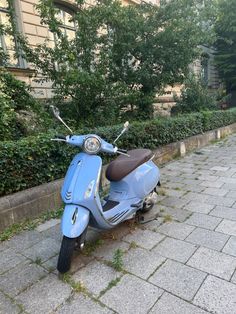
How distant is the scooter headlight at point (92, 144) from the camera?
2283 mm

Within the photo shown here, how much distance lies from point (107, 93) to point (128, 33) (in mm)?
1612

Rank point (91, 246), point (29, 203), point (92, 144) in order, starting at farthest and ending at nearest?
point (29, 203) → point (91, 246) → point (92, 144)

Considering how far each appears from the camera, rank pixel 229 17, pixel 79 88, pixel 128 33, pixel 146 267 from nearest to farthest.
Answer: pixel 146 267 < pixel 79 88 < pixel 128 33 < pixel 229 17

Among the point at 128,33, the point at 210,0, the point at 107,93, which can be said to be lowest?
the point at 107,93

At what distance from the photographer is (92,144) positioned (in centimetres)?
229

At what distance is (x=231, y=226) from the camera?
2783mm

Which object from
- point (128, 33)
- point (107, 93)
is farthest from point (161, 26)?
point (107, 93)

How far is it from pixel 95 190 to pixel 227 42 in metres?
13.7

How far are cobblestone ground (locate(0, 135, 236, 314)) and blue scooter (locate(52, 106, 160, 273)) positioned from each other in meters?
0.22

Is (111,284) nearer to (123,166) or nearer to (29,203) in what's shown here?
(123,166)

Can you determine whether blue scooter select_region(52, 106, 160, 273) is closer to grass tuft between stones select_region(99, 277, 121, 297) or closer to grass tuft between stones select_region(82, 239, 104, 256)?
grass tuft between stones select_region(82, 239, 104, 256)

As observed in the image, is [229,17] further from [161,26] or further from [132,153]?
[132,153]

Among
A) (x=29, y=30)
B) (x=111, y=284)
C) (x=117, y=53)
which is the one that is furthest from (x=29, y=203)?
(x=29, y=30)

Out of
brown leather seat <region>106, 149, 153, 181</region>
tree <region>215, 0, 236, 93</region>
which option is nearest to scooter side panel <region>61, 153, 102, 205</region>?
brown leather seat <region>106, 149, 153, 181</region>
